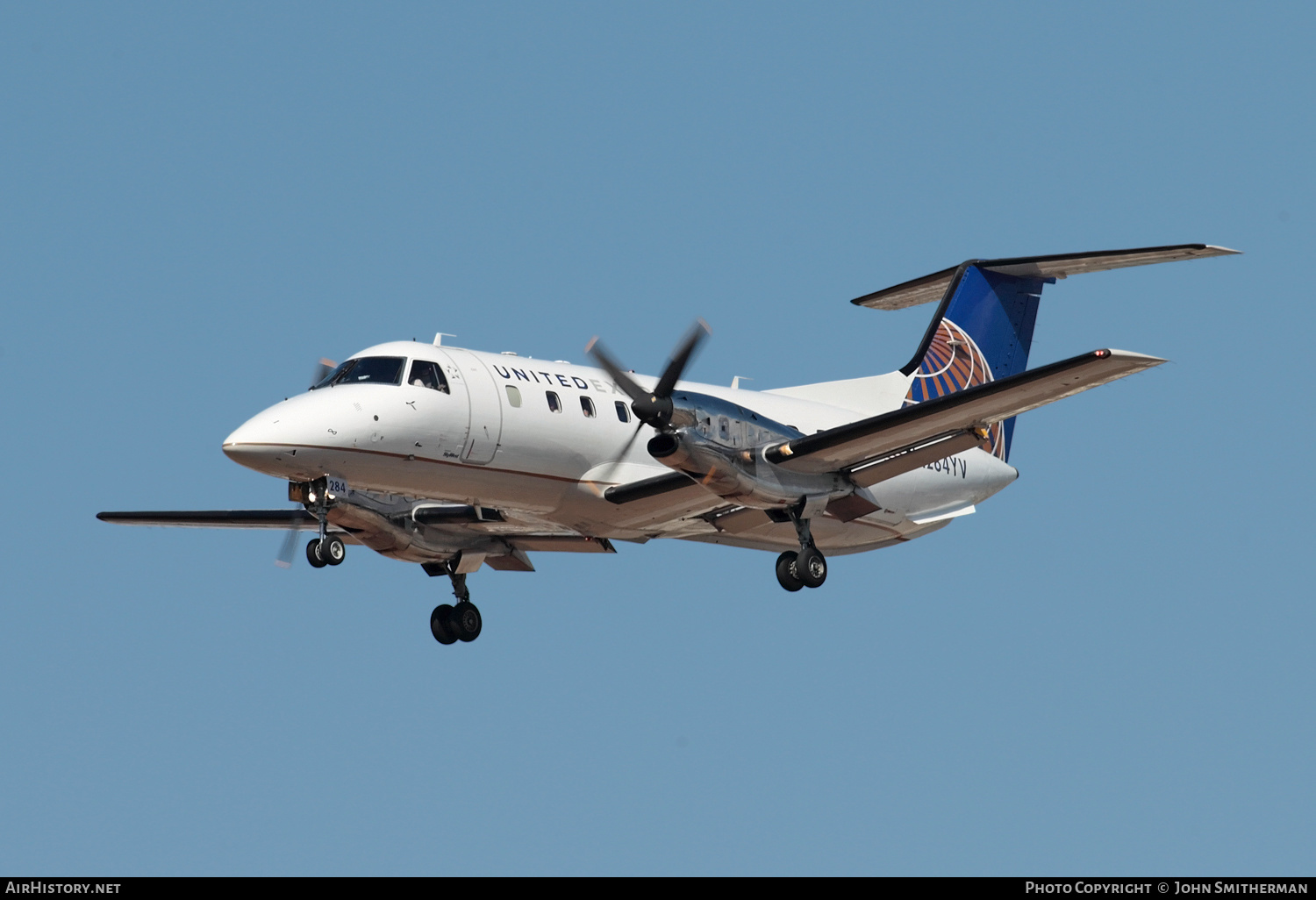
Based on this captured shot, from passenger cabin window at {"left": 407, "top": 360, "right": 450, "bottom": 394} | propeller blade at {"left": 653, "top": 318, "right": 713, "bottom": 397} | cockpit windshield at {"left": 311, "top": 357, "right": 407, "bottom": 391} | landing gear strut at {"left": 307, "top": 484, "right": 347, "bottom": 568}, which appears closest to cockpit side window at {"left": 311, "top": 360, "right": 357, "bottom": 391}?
cockpit windshield at {"left": 311, "top": 357, "right": 407, "bottom": 391}

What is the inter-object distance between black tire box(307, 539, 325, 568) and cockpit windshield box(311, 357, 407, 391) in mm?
1681

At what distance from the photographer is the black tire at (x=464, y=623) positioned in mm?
21156

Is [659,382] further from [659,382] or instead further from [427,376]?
[427,376]

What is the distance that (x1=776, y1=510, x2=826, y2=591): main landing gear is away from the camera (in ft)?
62.4

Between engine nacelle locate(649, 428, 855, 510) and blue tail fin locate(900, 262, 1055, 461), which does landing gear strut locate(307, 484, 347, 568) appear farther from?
blue tail fin locate(900, 262, 1055, 461)

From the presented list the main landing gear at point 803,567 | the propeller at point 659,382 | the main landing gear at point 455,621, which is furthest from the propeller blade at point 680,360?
the main landing gear at point 455,621

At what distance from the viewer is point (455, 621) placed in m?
21.2

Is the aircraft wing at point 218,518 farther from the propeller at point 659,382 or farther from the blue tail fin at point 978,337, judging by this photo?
the blue tail fin at point 978,337

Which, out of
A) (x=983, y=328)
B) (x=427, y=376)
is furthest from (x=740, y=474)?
(x=983, y=328)
